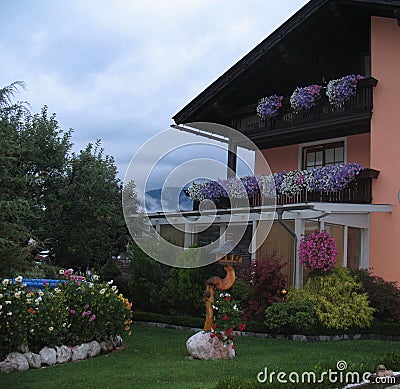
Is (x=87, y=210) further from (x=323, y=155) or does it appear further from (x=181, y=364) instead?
(x=181, y=364)

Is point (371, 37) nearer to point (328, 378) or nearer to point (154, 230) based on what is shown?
point (154, 230)

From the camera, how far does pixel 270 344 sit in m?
10.7

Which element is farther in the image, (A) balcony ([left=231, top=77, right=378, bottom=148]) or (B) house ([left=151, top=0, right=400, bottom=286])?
(A) balcony ([left=231, top=77, right=378, bottom=148])

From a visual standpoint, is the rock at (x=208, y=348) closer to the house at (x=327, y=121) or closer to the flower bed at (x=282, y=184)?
the house at (x=327, y=121)

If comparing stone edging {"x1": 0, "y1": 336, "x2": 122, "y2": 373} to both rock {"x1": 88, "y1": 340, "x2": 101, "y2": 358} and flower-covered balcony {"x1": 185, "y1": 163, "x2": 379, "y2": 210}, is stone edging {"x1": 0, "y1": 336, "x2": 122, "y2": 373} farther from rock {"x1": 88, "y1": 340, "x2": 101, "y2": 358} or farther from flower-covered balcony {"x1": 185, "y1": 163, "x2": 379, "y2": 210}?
flower-covered balcony {"x1": 185, "y1": 163, "x2": 379, "y2": 210}

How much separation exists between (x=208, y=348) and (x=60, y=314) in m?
2.43

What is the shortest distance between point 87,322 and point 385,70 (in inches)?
402

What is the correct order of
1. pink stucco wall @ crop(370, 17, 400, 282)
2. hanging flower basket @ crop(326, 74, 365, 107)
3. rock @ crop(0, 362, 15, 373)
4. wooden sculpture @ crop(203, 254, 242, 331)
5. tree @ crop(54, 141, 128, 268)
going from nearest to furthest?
rock @ crop(0, 362, 15, 373) < wooden sculpture @ crop(203, 254, 242, 331) < pink stucco wall @ crop(370, 17, 400, 282) < hanging flower basket @ crop(326, 74, 365, 107) < tree @ crop(54, 141, 128, 268)

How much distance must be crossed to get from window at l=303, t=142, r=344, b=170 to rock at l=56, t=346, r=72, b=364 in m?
10.5

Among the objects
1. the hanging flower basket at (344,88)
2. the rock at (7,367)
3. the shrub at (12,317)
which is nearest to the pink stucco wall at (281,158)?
the hanging flower basket at (344,88)

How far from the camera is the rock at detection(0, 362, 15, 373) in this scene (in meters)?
7.91

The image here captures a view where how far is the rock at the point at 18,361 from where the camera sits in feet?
26.3

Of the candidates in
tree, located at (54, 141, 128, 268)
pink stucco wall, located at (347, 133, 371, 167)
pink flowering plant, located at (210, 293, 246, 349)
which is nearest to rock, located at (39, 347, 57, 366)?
pink flowering plant, located at (210, 293, 246, 349)

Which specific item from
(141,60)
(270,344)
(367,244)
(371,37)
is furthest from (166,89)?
(270,344)
